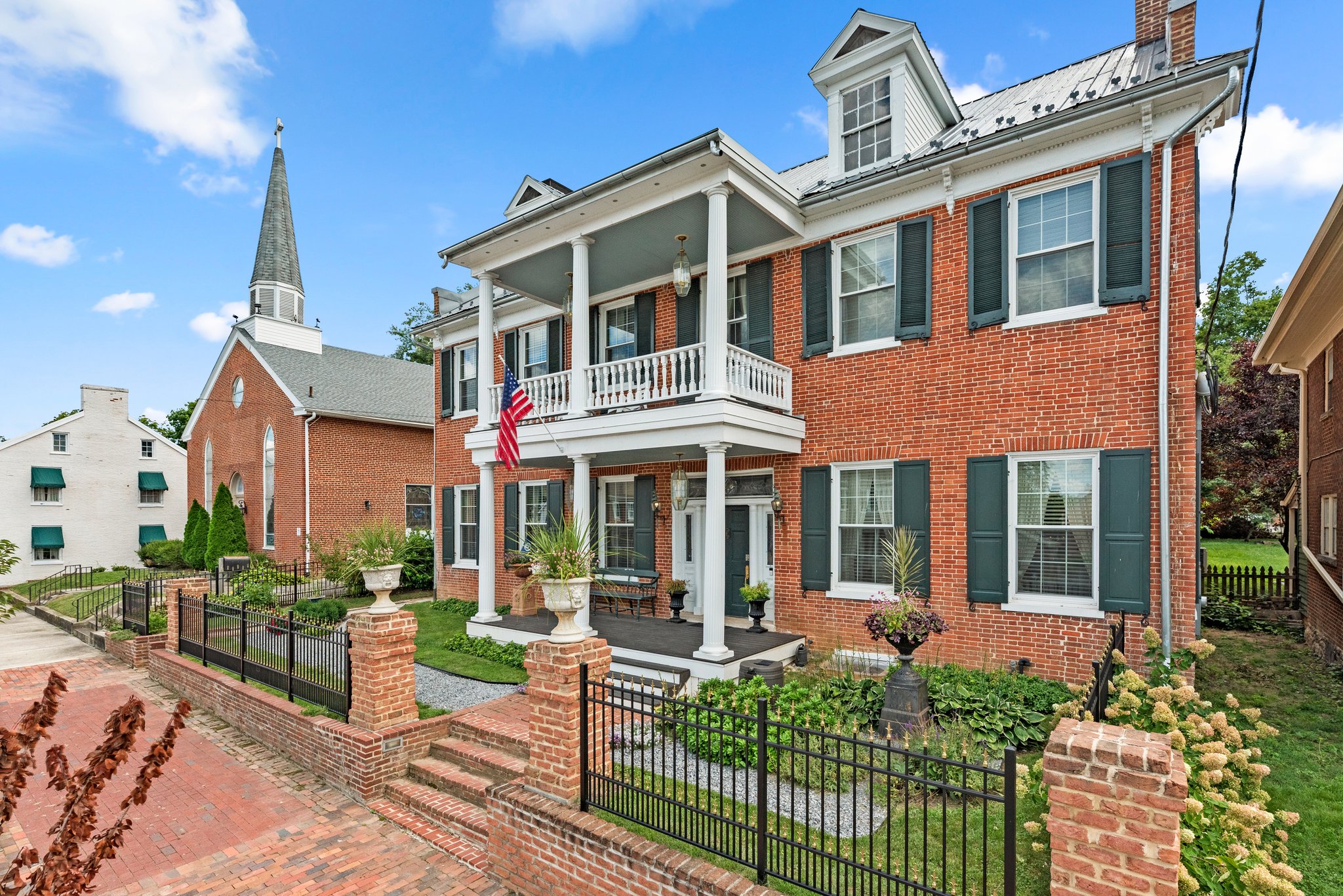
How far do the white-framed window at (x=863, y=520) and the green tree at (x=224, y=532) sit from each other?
68.9 ft

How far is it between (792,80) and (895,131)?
92.0 inches

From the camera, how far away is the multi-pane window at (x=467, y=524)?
15188 millimetres

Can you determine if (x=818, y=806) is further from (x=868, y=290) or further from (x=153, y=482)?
(x=153, y=482)

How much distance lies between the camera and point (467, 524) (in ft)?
50.4

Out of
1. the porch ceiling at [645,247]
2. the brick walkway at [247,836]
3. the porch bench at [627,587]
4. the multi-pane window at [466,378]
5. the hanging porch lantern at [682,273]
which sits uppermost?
the porch ceiling at [645,247]

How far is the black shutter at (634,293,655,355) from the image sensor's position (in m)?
12.0

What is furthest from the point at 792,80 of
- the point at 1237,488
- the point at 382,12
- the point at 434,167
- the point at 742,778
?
the point at 1237,488

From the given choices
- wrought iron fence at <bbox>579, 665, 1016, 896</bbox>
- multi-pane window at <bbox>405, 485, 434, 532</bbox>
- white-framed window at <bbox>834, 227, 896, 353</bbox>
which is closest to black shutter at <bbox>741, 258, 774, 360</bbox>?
white-framed window at <bbox>834, 227, 896, 353</bbox>

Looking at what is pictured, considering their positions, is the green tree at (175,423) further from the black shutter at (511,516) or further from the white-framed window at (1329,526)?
the white-framed window at (1329,526)

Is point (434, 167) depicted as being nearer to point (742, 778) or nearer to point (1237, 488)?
point (742, 778)

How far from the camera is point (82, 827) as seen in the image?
117 inches

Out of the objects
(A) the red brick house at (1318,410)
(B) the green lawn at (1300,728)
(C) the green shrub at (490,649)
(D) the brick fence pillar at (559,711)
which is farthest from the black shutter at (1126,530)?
(C) the green shrub at (490,649)

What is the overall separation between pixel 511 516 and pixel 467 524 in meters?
1.70

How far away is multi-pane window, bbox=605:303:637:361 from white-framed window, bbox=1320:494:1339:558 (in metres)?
11.5
